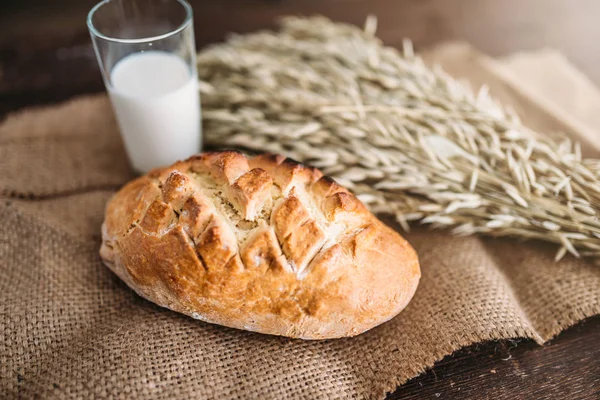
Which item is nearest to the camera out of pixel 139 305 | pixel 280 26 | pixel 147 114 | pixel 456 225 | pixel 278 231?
pixel 278 231

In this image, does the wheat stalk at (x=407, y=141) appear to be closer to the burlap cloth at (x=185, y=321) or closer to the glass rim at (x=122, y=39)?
the burlap cloth at (x=185, y=321)

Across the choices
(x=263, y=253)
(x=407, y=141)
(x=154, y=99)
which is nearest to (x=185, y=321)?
(x=263, y=253)

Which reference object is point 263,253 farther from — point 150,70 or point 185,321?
point 150,70

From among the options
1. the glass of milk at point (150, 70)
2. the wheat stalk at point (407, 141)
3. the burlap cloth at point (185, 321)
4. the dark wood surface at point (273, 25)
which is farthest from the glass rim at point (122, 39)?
the dark wood surface at point (273, 25)

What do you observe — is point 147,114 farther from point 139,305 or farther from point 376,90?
point 376,90

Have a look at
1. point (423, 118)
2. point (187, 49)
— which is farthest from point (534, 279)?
point (187, 49)
